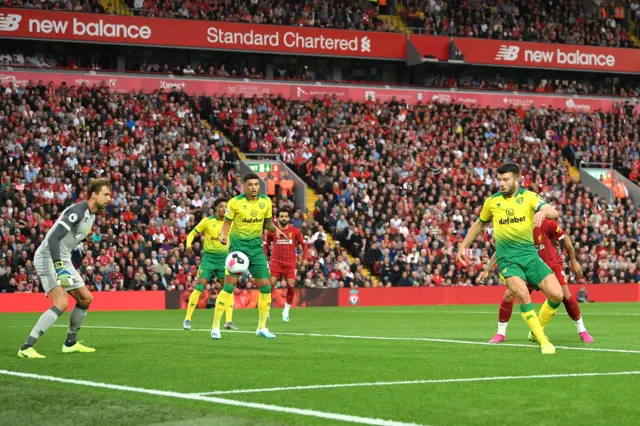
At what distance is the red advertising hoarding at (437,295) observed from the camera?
3641cm

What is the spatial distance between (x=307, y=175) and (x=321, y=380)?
32009mm

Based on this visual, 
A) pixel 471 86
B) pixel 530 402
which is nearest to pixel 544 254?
pixel 530 402

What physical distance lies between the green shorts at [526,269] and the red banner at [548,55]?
40639 mm

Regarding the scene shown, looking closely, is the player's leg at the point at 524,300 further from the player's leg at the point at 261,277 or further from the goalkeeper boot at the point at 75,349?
the goalkeeper boot at the point at 75,349

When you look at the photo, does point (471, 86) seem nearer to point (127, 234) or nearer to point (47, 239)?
point (127, 234)

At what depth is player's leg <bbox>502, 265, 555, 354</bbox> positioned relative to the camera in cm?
1386

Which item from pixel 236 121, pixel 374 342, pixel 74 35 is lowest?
pixel 374 342

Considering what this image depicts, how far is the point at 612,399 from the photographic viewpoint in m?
9.09

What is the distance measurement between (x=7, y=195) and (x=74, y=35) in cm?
1426

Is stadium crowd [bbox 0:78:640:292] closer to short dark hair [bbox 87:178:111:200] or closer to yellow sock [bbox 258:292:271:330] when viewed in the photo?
yellow sock [bbox 258:292:271:330]

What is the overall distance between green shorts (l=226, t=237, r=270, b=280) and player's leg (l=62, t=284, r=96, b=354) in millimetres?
3707

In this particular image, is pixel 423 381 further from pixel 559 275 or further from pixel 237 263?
pixel 559 275

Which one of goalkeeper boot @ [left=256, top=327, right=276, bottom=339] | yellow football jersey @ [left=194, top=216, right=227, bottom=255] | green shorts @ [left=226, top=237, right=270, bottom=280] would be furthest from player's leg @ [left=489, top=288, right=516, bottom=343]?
yellow football jersey @ [left=194, top=216, right=227, bottom=255]

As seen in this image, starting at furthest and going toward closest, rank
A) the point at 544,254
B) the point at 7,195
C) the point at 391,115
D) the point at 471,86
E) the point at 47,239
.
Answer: the point at 471,86, the point at 391,115, the point at 7,195, the point at 544,254, the point at 47,239
